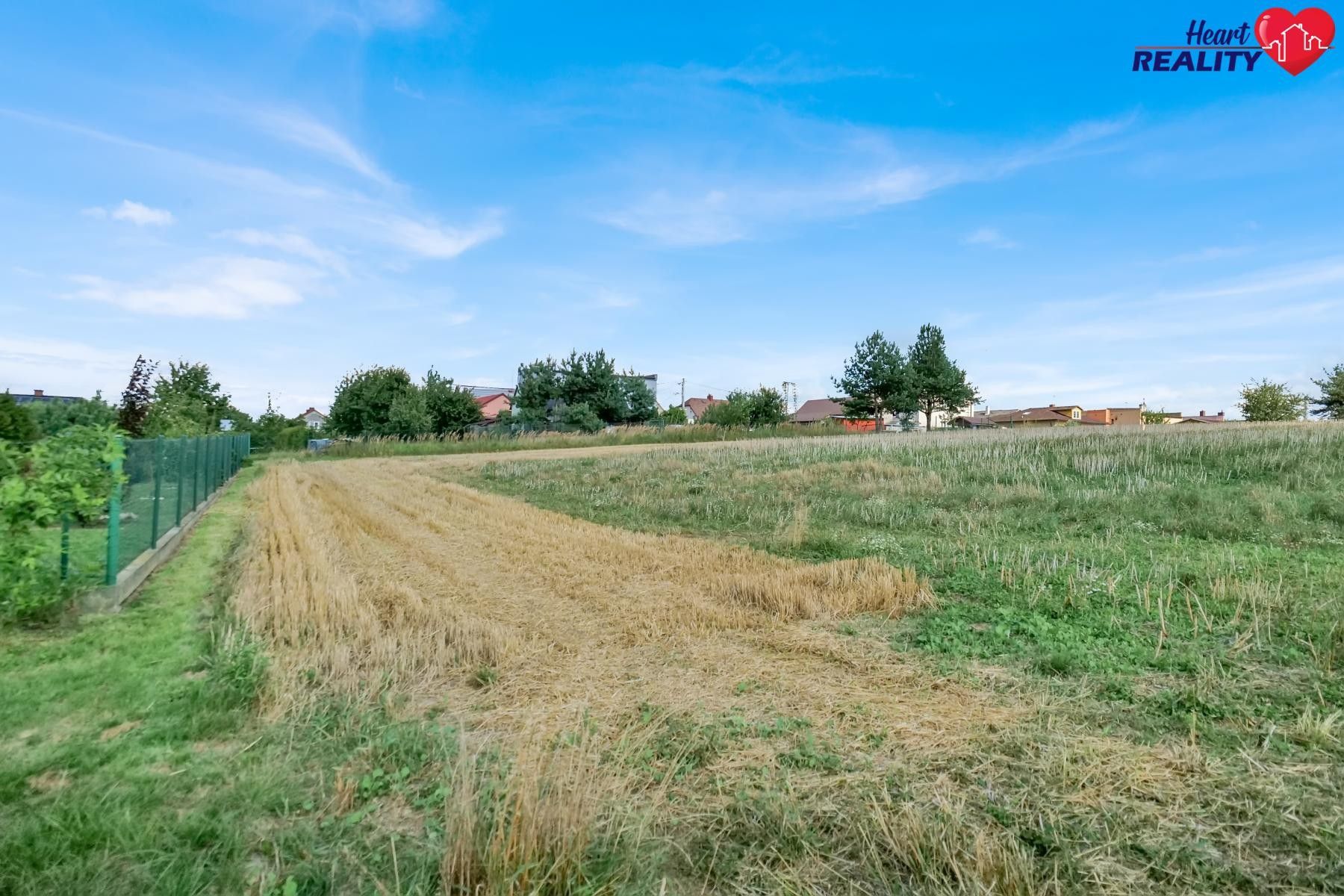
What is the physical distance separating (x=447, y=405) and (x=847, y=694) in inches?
1875

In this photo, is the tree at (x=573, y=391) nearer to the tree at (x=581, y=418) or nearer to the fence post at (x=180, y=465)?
the tree at (x=581, y=418)

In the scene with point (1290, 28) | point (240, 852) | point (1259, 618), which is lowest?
point (240, 852)

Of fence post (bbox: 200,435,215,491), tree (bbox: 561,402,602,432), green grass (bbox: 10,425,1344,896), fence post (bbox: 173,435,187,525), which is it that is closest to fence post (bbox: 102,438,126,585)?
green grass (bbox: 10,425,1344,896)

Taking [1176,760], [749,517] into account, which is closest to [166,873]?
[1176,760]

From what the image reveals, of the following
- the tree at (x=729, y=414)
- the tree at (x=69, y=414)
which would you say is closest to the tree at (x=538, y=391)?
the tree at (x=729, y=414)

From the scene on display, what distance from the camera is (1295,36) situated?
392 inches

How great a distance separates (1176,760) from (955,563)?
411 cm

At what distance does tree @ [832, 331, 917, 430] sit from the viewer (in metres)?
55.7

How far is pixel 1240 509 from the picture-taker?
9.00 m

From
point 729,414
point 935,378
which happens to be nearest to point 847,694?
point 729,414

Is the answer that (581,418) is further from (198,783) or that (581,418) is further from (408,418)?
(198,783)

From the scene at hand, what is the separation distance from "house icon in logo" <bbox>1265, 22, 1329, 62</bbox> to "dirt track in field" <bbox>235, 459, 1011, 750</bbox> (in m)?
10.6

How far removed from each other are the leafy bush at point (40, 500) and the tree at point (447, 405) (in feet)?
138

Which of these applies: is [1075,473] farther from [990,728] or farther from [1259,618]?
[990,728]
